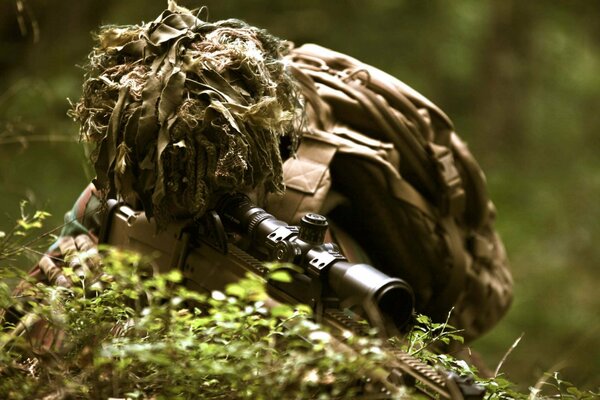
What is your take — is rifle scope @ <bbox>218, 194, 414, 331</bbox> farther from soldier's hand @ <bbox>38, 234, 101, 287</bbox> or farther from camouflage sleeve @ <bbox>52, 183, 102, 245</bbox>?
camouflage sleeve @ <bbox>52, 183, 102, 245</bbox>

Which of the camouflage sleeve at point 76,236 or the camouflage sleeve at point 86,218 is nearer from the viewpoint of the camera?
the camouflage sleeve at point 76,236

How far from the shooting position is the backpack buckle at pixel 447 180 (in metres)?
2.56

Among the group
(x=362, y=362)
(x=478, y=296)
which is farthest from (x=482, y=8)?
(x=362, y=362)

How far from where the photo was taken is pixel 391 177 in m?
2.41

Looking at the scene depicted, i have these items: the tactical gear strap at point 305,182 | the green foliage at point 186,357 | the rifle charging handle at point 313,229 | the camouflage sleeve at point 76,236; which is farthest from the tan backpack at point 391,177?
the green foliage at point 186,357

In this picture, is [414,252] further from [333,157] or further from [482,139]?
[482,139]

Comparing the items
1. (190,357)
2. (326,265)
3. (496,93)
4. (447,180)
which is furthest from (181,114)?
(496,93)

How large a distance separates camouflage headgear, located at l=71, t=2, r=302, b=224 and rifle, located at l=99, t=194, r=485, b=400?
→ 81 millimetres

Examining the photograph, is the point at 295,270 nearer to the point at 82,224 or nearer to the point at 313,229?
the point at 313,229

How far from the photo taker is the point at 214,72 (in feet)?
6.66

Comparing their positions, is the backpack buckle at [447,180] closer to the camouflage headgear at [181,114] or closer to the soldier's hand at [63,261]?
the camouflage headgear at [181,114]

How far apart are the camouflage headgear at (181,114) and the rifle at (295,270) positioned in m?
0.08

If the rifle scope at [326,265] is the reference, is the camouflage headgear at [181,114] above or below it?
above

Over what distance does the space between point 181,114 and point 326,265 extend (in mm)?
488
